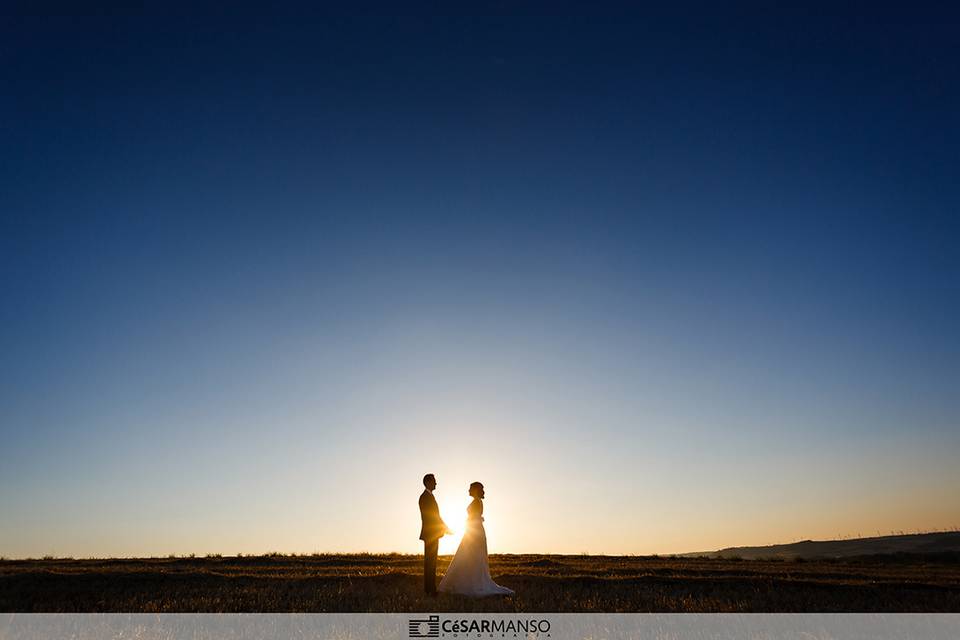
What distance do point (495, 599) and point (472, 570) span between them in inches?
58.9

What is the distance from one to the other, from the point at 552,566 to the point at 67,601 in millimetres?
18230

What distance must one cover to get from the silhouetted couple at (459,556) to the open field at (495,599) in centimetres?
77

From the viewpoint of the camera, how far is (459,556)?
63.2 ft

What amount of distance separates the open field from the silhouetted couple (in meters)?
0.77

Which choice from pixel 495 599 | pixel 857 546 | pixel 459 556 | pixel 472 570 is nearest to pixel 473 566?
pixel 472 570

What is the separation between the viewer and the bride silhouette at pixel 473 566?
Answer: 60.9ft

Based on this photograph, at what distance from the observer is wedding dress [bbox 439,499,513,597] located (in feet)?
60.8
